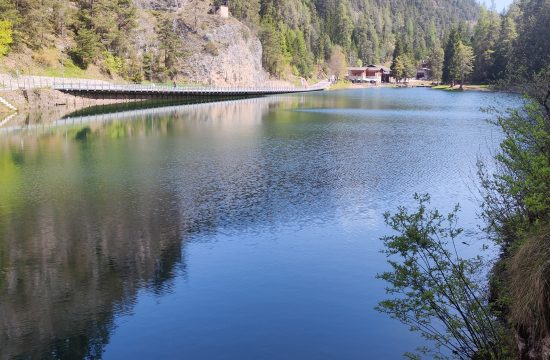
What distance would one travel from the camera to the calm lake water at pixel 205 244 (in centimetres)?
1507

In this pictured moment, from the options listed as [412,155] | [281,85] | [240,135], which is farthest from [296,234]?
[281,85]

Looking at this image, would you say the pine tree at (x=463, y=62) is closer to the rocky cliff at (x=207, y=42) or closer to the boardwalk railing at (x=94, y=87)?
the rocky cliff at (x=207, y=42)

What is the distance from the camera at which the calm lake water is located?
15.1 metres

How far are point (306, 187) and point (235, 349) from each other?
691 inches

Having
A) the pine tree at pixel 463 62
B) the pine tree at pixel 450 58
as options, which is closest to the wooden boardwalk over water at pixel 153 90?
the pine tree at pixel 463 62

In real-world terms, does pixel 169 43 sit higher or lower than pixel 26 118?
higher

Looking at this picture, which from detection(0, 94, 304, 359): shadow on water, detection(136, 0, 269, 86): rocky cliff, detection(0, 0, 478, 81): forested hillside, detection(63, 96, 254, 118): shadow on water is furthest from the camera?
detection(136, 0, 269, 86): rocky cliff

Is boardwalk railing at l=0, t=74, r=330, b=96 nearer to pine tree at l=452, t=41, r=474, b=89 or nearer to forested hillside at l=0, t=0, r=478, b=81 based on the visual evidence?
forested hillside at l=0, t=0, r=478, b=81

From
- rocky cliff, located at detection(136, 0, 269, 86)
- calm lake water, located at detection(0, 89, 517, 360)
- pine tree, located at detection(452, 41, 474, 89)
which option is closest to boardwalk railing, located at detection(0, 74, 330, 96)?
rocky cliff, located at detection(136, 0, 269, 86)

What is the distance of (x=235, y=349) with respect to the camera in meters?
14.5

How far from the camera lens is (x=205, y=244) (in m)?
22.0

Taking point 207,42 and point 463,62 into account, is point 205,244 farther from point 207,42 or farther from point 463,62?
point 463,62

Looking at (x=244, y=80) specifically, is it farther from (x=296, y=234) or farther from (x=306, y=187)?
(x=296, y=234)

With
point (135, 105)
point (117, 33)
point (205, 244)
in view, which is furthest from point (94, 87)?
point (205, 244)
